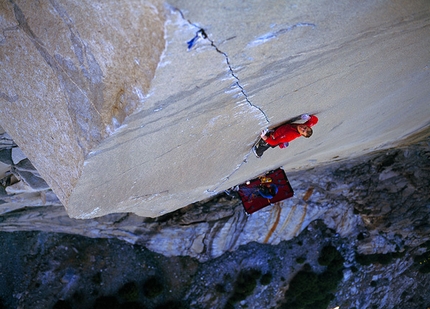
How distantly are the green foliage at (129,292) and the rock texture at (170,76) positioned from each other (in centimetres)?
485

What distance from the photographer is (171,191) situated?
3.93 m

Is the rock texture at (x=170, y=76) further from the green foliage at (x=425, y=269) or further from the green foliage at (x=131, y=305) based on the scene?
the green foliage at (x=425, y=269)

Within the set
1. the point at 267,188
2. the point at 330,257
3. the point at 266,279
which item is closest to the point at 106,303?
the point at 266,279

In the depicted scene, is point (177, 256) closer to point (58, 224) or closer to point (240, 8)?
point (58, 224)

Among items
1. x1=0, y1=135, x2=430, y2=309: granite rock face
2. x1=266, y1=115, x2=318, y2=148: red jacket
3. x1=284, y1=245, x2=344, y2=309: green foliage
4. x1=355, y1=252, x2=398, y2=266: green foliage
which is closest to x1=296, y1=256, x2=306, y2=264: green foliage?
x1=0, y1=135, x2=430, y2=309: granite rock face

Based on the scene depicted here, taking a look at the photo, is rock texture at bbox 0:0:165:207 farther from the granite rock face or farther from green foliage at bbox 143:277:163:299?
green foliage at bbox 143:277:163:299

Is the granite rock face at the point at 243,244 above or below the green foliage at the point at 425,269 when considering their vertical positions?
above

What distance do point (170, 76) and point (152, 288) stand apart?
22.8 ft

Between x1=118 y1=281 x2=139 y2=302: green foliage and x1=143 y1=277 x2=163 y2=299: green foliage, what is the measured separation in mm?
219

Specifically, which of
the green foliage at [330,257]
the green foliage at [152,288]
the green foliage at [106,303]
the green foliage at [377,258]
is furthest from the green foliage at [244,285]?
the green foliage at [377,258]

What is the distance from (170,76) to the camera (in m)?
2.02

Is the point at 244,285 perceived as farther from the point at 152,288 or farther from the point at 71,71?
the point at 71,71

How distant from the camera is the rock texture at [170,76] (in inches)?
76.0

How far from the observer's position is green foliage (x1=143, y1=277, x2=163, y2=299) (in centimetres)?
794
